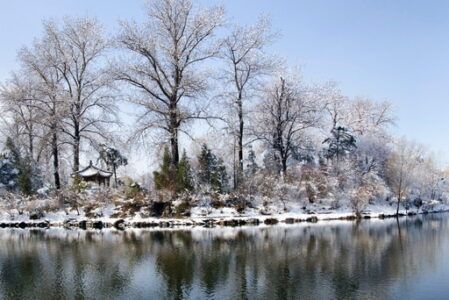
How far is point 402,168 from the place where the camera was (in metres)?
40.5

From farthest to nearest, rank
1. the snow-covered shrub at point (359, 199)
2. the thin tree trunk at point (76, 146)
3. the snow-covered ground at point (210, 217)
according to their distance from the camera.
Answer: the thin tree trunk at point (76, 146) < the snow-covered shrub at point (359, 199) < the snow-covered ground at point (210, 217)

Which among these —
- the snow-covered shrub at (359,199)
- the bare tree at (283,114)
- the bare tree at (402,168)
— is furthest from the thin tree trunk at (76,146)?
the bare tree at (402,168)

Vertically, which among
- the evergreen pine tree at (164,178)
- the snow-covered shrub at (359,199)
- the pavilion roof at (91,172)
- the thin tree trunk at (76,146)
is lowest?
the snow-covered shrub at (359,199)

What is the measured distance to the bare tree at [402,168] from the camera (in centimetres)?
4060

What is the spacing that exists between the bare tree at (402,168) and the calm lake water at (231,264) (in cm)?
1193

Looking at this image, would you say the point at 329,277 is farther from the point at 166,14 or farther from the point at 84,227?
the point at 166,14

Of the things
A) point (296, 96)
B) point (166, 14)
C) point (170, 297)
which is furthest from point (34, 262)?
point (296, 96)

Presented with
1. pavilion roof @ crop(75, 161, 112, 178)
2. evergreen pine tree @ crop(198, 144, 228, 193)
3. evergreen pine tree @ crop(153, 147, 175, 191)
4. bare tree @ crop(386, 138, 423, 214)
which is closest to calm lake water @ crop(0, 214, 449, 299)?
evergreen pine tree @ crop(153, 147, 175, 191)

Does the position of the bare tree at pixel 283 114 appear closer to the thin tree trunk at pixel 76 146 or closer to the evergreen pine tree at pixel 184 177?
the evergreen pine tree at pixel 184 177

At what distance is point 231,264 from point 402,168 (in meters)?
26.8

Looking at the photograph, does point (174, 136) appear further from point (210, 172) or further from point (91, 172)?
point (91, 172)

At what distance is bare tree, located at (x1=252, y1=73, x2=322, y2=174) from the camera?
42.8 metres

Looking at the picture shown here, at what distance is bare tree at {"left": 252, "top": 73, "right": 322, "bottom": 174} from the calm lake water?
15525 mm

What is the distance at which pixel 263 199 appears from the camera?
37094 mm
